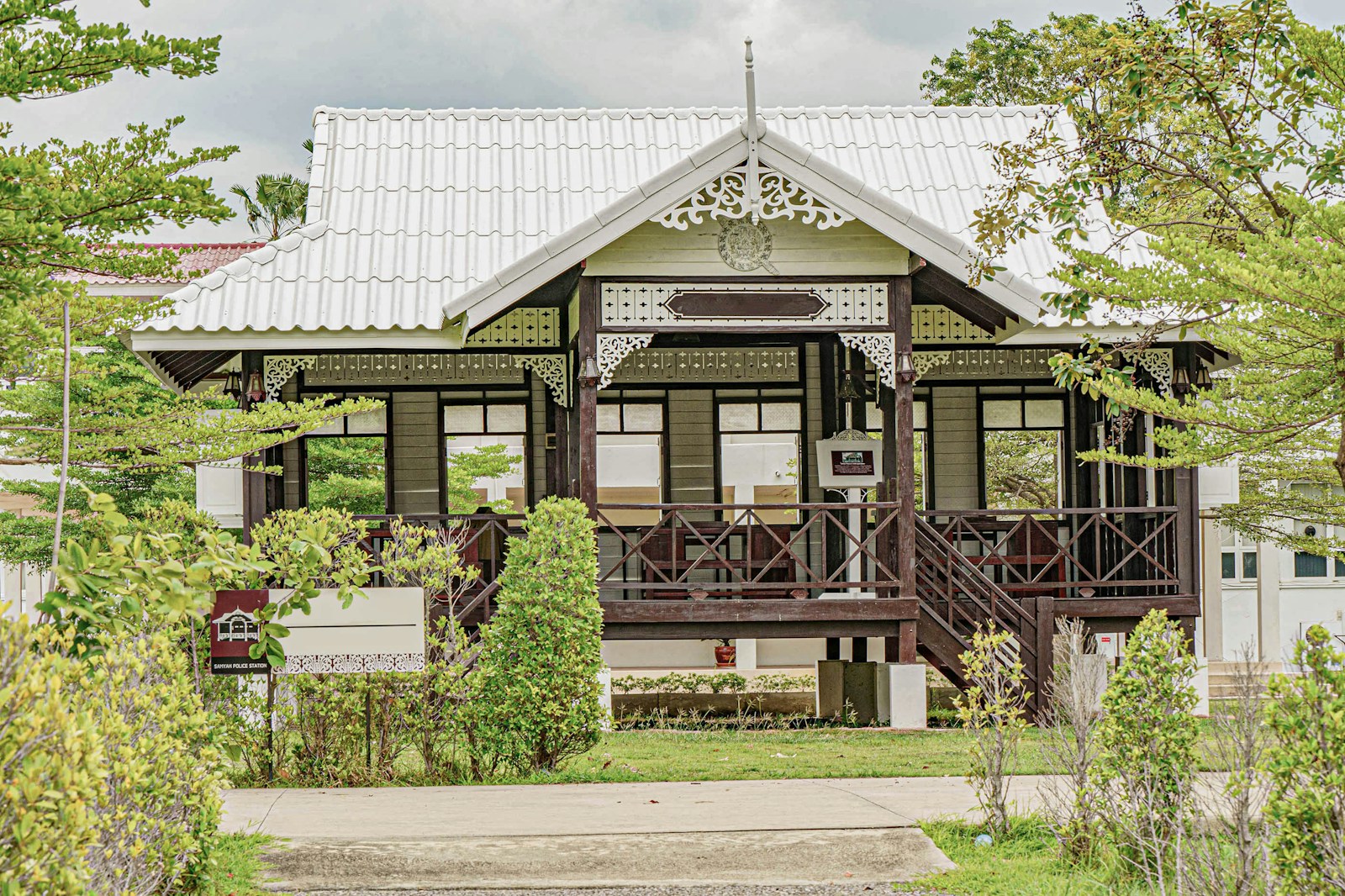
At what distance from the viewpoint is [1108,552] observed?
54.9ft

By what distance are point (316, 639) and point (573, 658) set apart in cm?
192

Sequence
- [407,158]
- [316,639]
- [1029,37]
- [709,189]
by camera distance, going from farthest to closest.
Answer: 1. [1029,37]
2. [407,158]
3. [709,189]
4. [316,639]

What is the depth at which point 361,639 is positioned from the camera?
32.1ft

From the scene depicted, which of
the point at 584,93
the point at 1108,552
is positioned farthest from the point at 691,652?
the point at 584,93

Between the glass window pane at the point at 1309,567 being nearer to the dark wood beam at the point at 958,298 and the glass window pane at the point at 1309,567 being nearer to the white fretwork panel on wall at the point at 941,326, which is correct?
the white fretwork panel on wall at the point at 941,326

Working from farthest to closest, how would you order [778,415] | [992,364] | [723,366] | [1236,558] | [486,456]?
[486,456], [1236,558], [778,415], [723,366], [992,364]

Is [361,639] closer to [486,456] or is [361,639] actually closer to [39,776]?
[39,776]

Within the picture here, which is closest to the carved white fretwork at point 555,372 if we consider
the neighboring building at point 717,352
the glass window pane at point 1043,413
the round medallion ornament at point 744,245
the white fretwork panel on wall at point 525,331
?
the neighboring building at point 717,352

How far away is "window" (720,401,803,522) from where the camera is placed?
18.6 metres

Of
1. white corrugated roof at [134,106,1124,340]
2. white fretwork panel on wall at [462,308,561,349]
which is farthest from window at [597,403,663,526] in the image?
white corrugated roof at [134,106,1124,340]

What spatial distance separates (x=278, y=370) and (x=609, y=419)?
4.96 metres

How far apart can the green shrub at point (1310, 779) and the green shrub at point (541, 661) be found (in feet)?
19.1

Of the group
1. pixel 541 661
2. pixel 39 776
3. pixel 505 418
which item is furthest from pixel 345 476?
pixel 39 776

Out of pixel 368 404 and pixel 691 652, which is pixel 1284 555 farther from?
pixel 368 404
